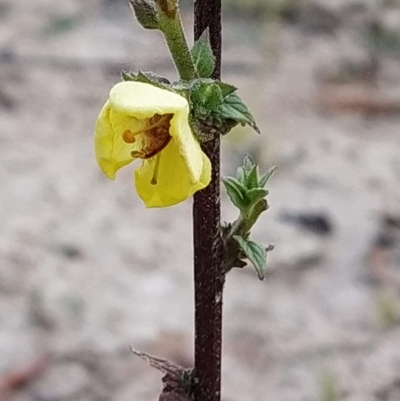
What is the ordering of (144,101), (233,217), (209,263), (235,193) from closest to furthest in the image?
(144,101)
(209,263)
(235,193)
(233,217)

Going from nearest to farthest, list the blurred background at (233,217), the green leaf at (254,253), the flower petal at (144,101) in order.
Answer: the flower petal at (144,101) < the green leaf at (254,253) < the blurred background at (233,217)

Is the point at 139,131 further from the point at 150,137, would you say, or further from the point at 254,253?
→ the point at 254,253

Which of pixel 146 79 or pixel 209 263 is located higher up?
pixel 146 79

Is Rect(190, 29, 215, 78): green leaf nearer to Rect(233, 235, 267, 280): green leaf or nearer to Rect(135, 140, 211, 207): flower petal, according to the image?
Rect(135, 140, 211, 207): flower petal

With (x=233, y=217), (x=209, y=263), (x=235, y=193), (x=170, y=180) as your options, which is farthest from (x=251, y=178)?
(x=233, y=217)

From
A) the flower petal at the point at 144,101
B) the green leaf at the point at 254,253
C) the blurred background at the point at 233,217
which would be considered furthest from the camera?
the blurred background at the point at 233,217

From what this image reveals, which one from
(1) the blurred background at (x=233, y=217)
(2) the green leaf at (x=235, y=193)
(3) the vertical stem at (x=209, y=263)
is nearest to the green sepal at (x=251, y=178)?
(2) the green leaf at (x=235, y=193)

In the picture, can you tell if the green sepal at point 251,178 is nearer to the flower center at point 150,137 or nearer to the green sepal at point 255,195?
the green sepal at point 255,195

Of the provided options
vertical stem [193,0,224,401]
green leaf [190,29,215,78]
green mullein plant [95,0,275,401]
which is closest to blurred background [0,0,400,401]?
vertical stem [193,0,224,401]
